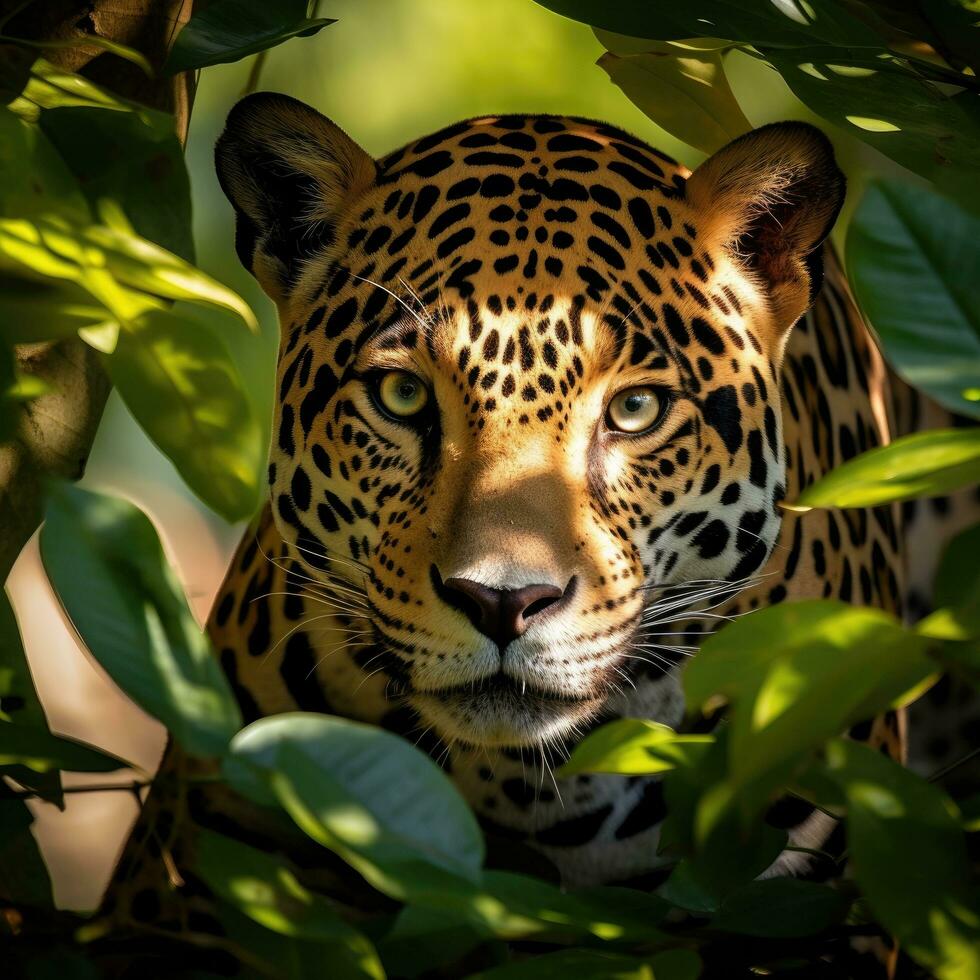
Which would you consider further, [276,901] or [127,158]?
[127,158]

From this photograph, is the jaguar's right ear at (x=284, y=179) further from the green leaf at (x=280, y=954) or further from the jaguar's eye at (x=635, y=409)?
the green leaf at (x=280, y=954)

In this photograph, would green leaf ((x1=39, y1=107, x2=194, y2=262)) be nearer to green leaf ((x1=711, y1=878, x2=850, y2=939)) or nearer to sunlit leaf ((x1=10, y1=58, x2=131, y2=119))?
sunlit leaf ((x1=10, y1=58, x2=131, y2=119))

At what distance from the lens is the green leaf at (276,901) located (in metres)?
1.00

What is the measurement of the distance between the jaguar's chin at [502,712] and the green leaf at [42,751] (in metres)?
0.76

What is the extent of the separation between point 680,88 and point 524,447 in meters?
0.52

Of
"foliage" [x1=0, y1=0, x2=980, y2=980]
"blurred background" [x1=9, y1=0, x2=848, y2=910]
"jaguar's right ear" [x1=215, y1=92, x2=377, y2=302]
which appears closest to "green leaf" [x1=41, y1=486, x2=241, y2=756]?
"foliage" [x1=0, y1=0, x2=980, y2=980]

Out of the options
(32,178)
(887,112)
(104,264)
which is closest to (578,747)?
(104,264)

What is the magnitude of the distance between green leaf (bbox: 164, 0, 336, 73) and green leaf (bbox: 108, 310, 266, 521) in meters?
0.43

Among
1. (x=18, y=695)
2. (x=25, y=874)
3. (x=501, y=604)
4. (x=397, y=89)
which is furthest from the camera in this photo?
(x=397, y=89)

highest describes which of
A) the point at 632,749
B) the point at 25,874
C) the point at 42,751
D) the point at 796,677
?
the point at 796,677

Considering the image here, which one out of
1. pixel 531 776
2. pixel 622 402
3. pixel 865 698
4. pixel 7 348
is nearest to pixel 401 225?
pixel 622 402

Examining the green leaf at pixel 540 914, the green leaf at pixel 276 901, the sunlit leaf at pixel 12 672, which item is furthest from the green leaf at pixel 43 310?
the green leaf at pixel 540 914

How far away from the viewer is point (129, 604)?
0.96 meters

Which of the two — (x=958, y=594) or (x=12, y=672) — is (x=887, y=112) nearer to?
(x=958, y=594)
